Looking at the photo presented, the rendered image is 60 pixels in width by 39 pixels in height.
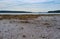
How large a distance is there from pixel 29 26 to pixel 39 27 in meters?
0.11

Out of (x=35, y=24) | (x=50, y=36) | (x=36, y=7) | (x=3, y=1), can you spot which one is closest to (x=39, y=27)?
(x=35, y=24)

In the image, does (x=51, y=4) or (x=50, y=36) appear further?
(x=51, y=4)

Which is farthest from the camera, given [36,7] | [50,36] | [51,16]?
[36,7]

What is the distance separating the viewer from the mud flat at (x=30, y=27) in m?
1.23

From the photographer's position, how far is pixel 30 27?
1.35 metres

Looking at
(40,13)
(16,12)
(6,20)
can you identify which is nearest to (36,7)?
(40,13)

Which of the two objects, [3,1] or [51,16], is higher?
[3,1]

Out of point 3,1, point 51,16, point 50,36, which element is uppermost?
point 3,1

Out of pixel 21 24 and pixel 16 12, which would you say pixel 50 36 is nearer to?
pixel 21 24

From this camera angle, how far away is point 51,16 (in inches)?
57.9

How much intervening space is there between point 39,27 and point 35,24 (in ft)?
0.23

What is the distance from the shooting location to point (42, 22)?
1409mm

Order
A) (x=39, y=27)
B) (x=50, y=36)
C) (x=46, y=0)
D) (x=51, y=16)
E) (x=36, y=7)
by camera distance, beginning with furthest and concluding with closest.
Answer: (x=46, y=0) < (x=36, y=7) < (x=51, y=16) < (x=39, y=27) < (x=50, y=36)

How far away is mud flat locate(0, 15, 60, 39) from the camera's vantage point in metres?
1.23
